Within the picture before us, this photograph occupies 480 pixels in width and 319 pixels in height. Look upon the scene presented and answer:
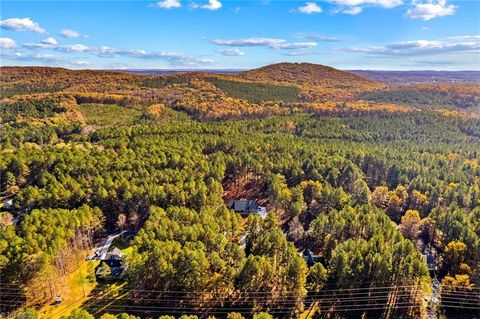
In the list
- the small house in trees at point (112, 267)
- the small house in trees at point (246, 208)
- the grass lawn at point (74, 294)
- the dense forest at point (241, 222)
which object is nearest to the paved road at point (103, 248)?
the grass lawn at point (74, 294)

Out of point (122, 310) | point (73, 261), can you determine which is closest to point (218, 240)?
point (122, 310)

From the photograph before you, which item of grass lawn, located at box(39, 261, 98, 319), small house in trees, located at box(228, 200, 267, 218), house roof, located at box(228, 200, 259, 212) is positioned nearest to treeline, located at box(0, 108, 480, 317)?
small house in trees, located at box(228, 200, 267, 218)

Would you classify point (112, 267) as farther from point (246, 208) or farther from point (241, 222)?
point (246, 208)

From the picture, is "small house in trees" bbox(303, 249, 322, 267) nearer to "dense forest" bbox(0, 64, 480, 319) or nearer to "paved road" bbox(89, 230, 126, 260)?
"dense forest" bbox(0, 64, 480, 319)

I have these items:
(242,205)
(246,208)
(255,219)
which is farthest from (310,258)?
(242,205)

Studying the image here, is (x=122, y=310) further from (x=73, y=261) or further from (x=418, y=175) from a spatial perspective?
(x=418, y=175)
